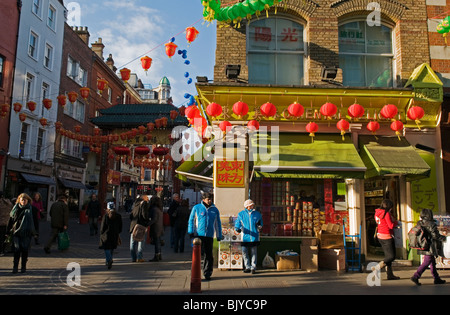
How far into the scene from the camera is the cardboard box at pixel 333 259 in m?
8.91

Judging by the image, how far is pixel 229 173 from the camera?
9.72m

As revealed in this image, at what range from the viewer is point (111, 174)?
119 feet

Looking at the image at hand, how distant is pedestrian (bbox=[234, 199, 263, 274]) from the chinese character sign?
1195mm

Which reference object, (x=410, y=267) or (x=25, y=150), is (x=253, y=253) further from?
(x=25, y=150)

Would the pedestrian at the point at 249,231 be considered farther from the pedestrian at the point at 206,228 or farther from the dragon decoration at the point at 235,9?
the dragon decoration at the point at 235,9

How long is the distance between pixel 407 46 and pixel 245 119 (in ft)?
18.3

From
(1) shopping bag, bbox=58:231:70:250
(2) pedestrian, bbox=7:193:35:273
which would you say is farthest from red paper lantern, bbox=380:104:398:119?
(1) shopping bag, bbox=58:231:70:250

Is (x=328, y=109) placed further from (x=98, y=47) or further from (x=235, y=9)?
(x=98, y=47)

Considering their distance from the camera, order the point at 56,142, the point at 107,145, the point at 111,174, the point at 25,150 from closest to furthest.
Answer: the point at 25,150, the point at 107,145, the point at 56,142, the point at 111,174

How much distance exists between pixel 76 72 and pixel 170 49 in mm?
20998

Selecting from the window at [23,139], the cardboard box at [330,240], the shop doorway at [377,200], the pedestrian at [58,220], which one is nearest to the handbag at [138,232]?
the pedestrian at [58,220]

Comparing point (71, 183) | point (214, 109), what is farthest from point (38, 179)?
point (214, 109)

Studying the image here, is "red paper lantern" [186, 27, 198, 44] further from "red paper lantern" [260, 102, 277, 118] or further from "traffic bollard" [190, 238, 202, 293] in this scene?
"traffic bollard" [190, 238, 202, 293]
